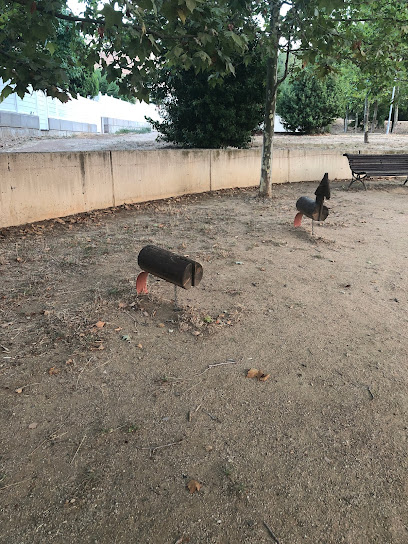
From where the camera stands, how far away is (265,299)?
448 cm


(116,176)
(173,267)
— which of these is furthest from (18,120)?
(173,267)

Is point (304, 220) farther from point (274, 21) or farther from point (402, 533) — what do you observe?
point (402, 533)

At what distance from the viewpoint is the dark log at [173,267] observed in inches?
147

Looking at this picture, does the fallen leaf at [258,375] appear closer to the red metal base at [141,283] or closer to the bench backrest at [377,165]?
the red metal base at [141,283]

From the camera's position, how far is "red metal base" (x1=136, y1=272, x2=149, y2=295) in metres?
4.34

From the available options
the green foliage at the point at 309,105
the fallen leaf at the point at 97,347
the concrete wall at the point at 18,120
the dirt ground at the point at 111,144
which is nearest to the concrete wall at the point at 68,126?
the concrete wall at the point at 18,120

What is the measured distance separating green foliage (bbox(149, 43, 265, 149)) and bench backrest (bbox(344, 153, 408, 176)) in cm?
298

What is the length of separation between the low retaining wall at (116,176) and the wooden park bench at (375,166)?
1572 mm

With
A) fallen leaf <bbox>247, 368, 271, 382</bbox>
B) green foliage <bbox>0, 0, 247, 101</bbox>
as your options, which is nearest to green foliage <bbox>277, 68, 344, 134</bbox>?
green foliage <bbox>0, 0, 247, 101</bbox>

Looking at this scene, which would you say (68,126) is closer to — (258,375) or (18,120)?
(18,120)

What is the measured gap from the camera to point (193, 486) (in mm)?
2168

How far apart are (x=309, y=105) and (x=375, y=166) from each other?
12789mm

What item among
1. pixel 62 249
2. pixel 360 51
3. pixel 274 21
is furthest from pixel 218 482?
pixel 274 21

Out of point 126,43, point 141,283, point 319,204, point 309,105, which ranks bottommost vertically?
point 141,283
